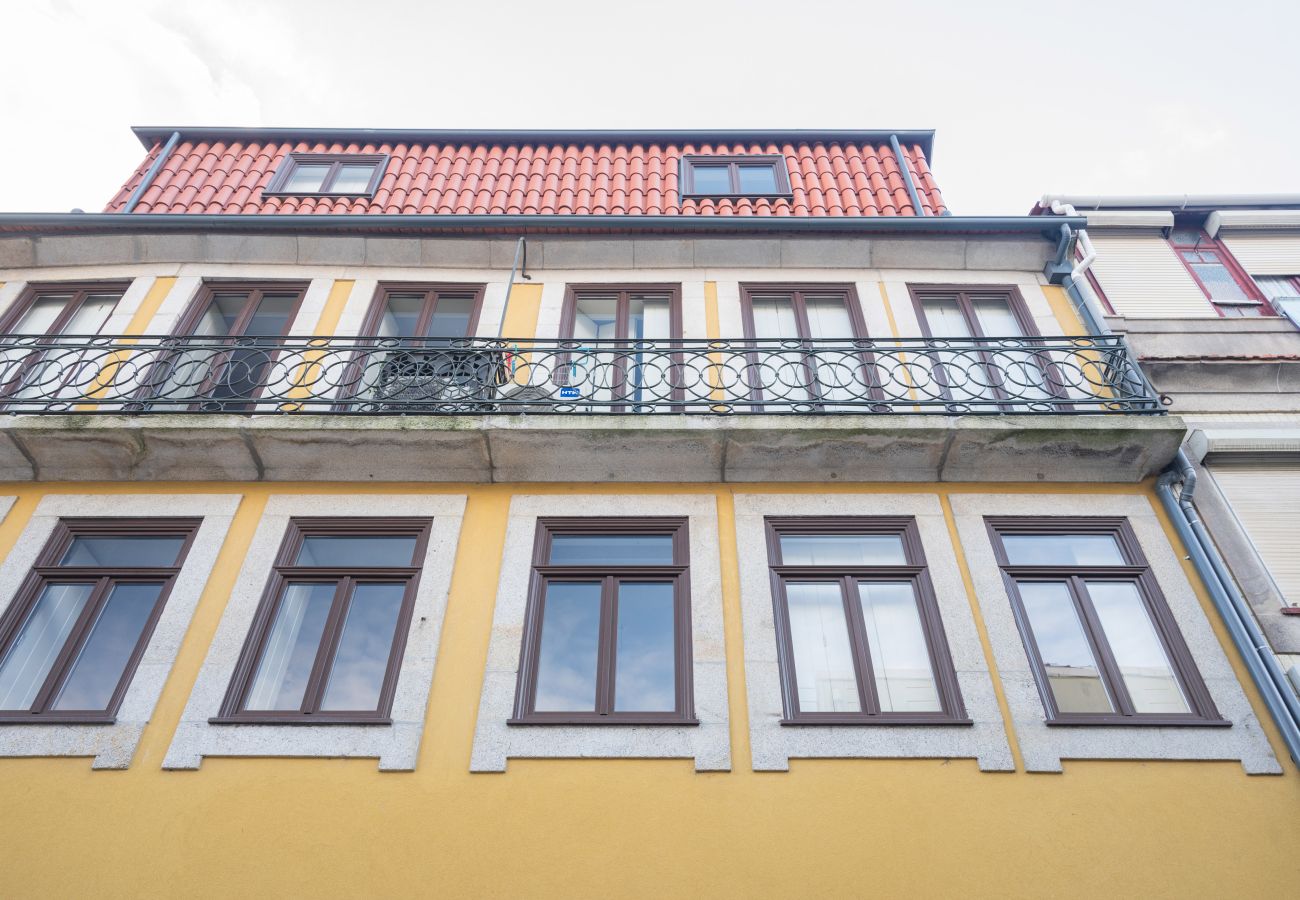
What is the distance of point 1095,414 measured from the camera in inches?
302

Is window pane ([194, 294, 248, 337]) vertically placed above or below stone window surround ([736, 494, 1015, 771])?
above

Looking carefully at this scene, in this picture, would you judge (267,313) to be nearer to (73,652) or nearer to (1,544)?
(1,544)

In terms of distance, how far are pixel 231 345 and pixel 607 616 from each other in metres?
5.11

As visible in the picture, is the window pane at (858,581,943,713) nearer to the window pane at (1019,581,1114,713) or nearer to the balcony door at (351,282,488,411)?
the window pane at (1019,581,1114,713)

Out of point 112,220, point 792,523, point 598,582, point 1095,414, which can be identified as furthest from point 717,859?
point 112,220

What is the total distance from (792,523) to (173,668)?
5.28 metres

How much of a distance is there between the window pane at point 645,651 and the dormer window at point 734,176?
660 centimetres

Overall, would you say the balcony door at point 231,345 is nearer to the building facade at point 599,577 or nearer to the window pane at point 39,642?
the building facade at point 599,577

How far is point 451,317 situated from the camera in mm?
9992

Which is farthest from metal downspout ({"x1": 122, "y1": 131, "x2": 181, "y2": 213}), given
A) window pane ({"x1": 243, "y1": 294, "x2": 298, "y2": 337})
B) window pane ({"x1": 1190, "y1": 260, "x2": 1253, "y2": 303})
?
window pane ({"x1": 1190, "y1": 260, "x2": 1253, "y2": 303})

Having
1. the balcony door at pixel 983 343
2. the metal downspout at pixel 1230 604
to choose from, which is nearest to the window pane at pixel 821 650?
the balcony door at pixel 983 343

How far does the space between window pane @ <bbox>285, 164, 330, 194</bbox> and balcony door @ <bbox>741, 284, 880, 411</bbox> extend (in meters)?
6.59

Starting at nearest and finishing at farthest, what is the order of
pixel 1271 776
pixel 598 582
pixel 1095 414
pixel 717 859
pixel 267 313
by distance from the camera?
pixel 717 859
pixel 1271 776
pixel 598 582
pixel 1095 414
pixel 267 313

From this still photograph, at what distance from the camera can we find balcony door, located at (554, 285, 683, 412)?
841 cm
